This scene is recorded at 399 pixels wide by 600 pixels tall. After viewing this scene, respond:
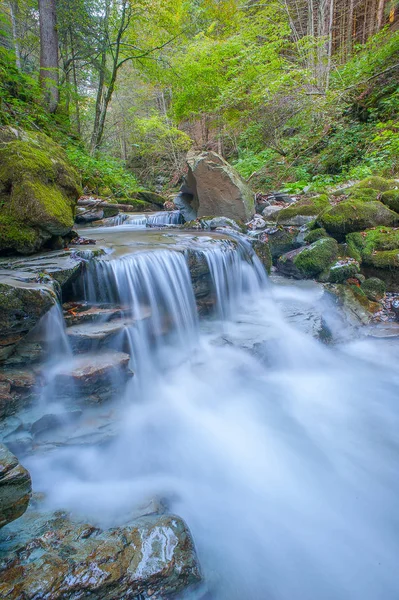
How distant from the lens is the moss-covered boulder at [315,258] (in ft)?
20.6

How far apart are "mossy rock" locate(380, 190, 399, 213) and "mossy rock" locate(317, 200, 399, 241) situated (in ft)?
0.91

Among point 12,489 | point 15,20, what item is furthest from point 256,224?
point 15,20

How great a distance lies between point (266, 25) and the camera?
40.8 feet

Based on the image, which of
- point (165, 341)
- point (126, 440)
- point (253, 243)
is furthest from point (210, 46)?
point (126, 440)

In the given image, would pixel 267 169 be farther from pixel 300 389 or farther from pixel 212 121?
pixel 300 389

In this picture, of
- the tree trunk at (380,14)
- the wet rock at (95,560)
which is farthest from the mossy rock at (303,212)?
the tree trunk at (380,14)

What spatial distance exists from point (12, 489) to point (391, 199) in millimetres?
7710

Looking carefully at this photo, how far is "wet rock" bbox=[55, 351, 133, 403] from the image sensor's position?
3.20 meters

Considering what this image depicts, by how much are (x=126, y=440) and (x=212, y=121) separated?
1462 cm

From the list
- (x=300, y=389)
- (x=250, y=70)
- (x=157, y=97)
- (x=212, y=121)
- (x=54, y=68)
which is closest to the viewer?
(x=300, y=389)

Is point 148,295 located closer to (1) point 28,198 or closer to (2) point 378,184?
(1) point 28,198

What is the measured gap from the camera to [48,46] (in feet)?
32.9

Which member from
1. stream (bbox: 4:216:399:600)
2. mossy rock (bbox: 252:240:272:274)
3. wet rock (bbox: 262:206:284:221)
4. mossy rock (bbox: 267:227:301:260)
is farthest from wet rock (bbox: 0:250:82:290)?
wet rock (bbox: 262:206:284:221)

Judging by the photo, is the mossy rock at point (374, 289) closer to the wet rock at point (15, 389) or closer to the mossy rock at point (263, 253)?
the mossy rock at point (263, 253)
